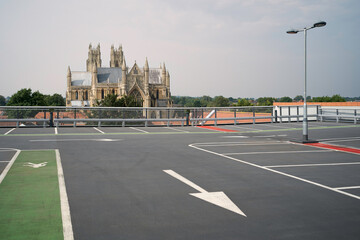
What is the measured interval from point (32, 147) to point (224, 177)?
30.2 feet

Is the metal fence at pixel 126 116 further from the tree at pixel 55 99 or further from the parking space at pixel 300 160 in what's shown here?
the tree at pixel 55 99

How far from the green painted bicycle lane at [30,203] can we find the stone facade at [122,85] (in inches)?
4363

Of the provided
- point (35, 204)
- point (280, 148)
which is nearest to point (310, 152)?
point (280, 148)

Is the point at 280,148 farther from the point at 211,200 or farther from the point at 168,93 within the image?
the point at 168,93

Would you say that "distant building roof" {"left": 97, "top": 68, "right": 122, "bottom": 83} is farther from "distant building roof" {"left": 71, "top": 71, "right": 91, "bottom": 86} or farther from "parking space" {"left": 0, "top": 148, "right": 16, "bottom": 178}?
"parking space" {"left": 0, "top": 148, "right": 16, "bottom": 178}

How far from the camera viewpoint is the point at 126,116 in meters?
27.4

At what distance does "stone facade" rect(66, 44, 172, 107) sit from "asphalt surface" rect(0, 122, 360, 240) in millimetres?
108726

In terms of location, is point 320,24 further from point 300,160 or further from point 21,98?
point 21,98

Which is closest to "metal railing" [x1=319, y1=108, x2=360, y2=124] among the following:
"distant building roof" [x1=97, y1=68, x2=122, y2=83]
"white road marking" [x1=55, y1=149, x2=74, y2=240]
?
"white road marking" [x1=55, y1=149, x2=74, y2=240]

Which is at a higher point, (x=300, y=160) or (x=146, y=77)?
(x=146, y=77)

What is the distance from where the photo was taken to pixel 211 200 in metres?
6.92

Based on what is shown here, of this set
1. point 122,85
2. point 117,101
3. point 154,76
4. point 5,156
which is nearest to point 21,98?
point 122,85

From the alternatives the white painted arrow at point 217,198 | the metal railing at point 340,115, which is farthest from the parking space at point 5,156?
the metal railing at point 340,115

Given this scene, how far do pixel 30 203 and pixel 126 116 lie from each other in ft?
68.8
